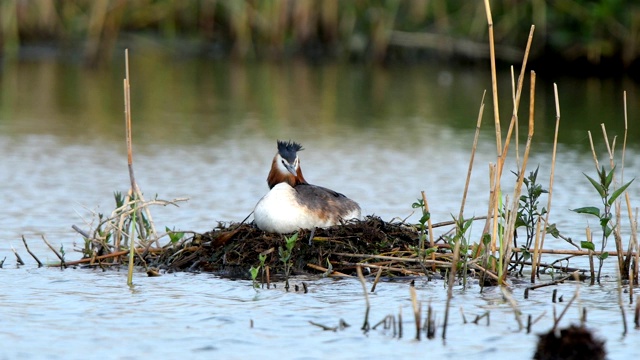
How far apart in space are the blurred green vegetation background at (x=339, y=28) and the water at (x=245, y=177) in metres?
0.65

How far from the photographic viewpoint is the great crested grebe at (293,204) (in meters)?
8.04

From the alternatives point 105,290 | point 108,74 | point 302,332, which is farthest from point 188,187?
point 108,74

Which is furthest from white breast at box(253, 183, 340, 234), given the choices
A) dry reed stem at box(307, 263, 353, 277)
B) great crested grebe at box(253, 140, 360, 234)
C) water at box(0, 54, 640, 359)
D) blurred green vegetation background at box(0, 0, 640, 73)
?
blurred green vegetation background at box(0, 0, 640, 73)

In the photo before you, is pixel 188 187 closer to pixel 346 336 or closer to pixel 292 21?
pixel 346 336

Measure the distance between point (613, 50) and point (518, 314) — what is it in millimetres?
17160

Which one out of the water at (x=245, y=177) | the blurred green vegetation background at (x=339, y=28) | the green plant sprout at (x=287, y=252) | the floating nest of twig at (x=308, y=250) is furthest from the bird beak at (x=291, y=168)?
the blurred green vegetation background at (x=339, y=28)

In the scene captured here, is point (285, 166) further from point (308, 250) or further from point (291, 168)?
point (308, 250)

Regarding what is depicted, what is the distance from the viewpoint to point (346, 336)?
259 inches

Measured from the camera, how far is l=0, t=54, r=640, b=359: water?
6.62 meters

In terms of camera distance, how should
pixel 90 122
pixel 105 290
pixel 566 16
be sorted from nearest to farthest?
pixel 105 290 < pixel 90 122 < pixel 566 16

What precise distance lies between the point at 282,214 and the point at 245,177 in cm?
502

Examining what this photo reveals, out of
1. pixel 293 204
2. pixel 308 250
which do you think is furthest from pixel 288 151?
pixel 308 250

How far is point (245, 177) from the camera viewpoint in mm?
13008

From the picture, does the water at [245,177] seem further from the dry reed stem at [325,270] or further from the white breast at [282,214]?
the white breast at [282,214]
